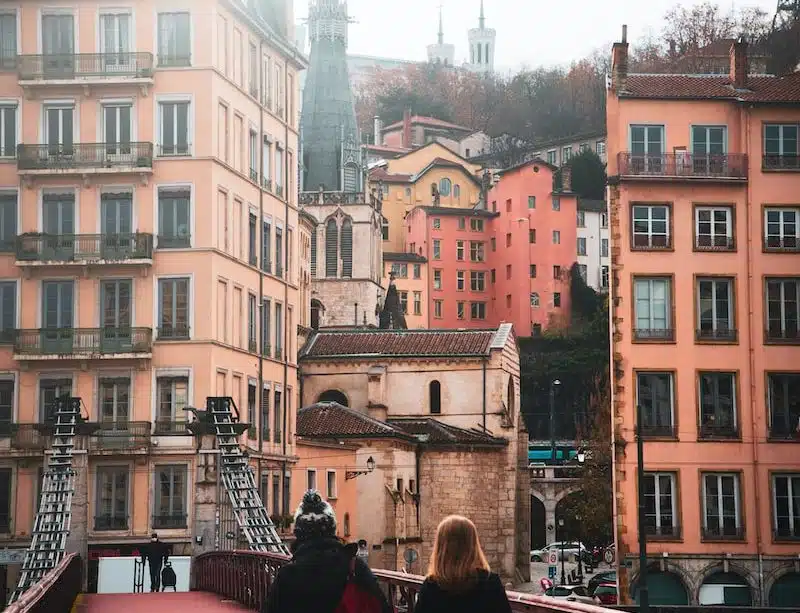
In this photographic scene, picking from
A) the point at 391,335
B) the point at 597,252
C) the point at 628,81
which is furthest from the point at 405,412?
the point at 597,252

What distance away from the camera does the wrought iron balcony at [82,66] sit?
60.8 meters

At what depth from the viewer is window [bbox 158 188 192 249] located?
60281 mm

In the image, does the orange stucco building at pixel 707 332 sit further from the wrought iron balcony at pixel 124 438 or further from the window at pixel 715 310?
the wrought iron balcony at pixel 124 438

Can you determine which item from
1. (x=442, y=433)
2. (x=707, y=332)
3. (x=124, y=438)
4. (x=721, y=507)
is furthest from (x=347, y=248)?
(x=721, y=507)

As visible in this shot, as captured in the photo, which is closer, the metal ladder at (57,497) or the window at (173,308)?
the metal ladder at (57,497)

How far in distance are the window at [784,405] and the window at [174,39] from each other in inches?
876

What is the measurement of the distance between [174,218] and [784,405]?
69.3ft

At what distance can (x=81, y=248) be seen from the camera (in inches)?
2373

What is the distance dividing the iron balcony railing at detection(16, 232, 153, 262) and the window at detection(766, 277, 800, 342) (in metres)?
20.5

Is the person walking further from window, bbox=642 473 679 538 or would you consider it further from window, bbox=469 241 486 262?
window, bbox=469 241 486 262

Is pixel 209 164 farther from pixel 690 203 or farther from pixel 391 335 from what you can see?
pixel 391 335

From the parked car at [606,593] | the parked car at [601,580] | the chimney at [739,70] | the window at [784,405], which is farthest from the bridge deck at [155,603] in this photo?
→ the parked car at [601,580]

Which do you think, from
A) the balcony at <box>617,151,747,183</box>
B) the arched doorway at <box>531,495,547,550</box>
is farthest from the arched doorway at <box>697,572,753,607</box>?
the arched doorway at <box>531,495,547,550</box>

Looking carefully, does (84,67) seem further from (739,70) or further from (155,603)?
(155,603)
